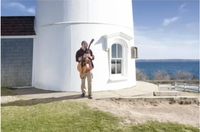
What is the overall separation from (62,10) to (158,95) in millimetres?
6327

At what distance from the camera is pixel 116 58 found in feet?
28.9

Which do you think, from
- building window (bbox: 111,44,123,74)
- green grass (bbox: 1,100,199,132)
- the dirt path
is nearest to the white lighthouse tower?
building window (bbox: 111,44,123,74)

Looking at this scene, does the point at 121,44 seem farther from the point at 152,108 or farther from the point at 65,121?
the point at 65,121

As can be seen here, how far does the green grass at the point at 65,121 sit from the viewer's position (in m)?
4.10

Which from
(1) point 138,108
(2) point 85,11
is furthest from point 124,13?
(1) point 138,108

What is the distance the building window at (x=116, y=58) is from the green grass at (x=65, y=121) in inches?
145

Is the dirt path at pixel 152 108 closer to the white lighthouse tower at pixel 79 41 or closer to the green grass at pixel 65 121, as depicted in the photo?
the green grass at pixel 65 121

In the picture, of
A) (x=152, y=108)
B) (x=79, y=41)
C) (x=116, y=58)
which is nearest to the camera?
(x=152, y=108)

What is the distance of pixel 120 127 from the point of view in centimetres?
424

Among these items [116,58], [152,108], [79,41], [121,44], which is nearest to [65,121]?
[152,108]

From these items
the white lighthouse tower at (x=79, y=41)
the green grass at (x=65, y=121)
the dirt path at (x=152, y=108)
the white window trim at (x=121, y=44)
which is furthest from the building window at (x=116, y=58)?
the green grass at (x=65, y=121)

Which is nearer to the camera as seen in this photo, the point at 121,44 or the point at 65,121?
the point at 65,121

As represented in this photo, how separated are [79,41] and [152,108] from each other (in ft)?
15.0

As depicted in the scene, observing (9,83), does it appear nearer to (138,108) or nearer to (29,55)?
(29,55)
